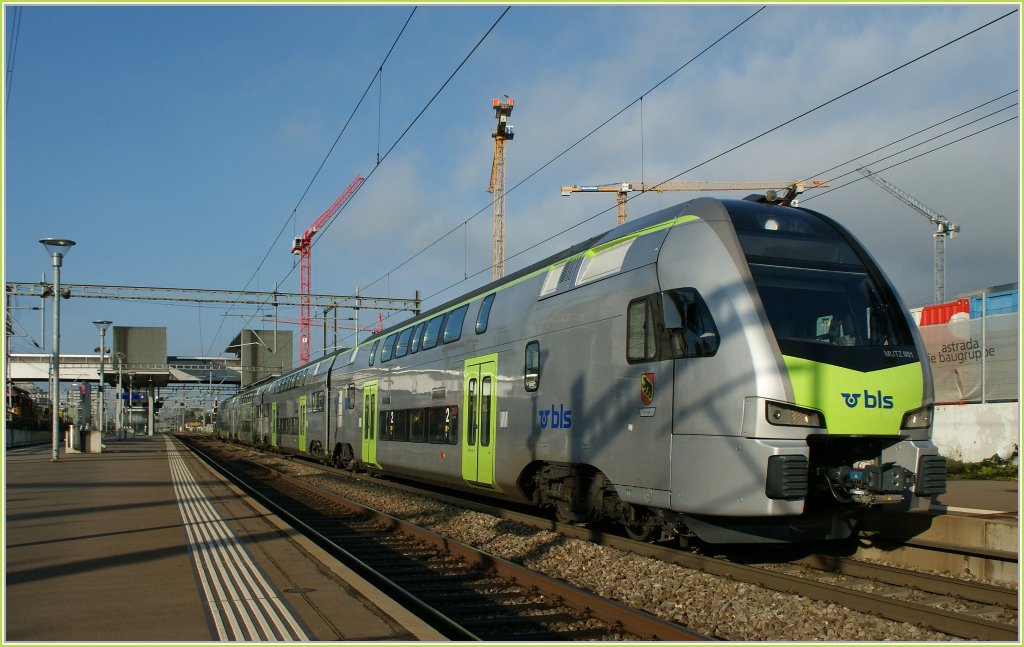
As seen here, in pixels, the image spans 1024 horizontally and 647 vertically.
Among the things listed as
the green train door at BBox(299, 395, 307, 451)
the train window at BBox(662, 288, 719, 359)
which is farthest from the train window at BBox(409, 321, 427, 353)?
the green train door at BBox(299, 395, 307, 451)

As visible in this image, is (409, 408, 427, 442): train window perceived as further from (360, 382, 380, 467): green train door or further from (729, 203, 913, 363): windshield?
(729, 203, 913, 363): windshield

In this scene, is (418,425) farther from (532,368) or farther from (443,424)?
(532,368)

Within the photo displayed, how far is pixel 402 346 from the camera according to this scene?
1922cm

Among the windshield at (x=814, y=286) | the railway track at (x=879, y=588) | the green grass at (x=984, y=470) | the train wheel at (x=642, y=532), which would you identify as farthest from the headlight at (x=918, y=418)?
the green grass at (x=984, y=470)

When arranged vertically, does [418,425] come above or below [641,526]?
above

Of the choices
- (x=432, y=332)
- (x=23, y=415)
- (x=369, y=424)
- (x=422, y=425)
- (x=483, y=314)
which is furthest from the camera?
(x=23, y=415)

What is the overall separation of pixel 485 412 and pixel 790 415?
260 inches

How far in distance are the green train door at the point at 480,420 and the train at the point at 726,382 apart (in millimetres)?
1136

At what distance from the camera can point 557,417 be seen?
11.5 meters

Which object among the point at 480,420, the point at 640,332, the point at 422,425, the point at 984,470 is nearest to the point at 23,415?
the point at 422,425

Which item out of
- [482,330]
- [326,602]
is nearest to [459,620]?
[326,602]

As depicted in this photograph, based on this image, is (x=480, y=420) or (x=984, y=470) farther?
(x=984, y=470)

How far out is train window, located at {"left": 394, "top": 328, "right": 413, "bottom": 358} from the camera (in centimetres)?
1887

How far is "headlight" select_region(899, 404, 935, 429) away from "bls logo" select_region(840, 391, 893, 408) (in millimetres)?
269
